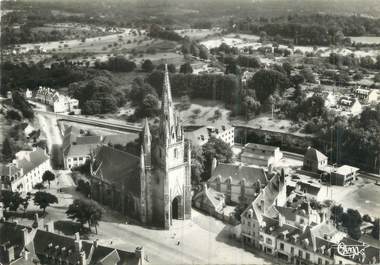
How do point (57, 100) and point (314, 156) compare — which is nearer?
point (314, 156)

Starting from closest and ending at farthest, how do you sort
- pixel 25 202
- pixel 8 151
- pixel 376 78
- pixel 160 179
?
pixel 160 179 < pixel 25 202 < pixel 8 151 < pixel 376 78

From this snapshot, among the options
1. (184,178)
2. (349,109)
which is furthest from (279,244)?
(349,109)

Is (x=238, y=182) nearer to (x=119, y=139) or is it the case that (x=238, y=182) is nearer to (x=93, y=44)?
(x=119, y=139)

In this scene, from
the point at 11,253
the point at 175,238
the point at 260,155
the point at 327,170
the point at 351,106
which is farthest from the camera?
the point at 351,106

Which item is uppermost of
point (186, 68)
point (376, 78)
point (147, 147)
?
point (186, 68)

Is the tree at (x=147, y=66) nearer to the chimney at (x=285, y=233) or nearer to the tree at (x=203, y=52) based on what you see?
the tree at (x=203, y=52)

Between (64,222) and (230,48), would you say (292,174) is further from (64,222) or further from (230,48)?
(230,48)

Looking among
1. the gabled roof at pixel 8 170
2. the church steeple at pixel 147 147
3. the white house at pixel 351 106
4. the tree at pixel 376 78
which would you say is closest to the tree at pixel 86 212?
the church steeple at pixel 147 147

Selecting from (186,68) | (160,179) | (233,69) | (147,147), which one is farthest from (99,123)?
(160,179)
